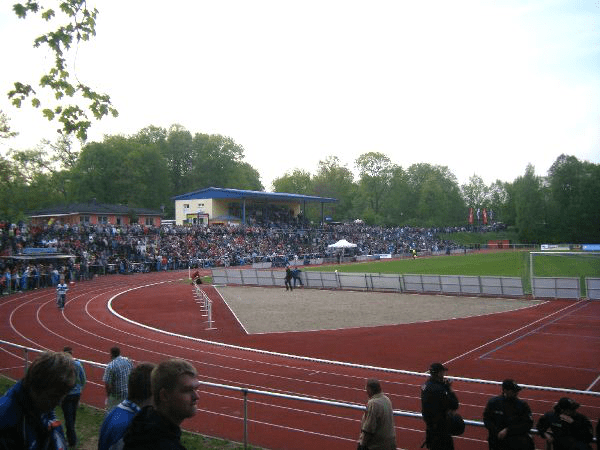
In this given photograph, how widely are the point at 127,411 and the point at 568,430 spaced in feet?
14.5

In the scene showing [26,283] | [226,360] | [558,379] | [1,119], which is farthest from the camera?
[26,283]

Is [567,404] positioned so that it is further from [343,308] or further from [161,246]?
[161,246]

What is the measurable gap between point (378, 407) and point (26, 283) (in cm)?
3342

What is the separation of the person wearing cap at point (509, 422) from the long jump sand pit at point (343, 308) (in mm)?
14411

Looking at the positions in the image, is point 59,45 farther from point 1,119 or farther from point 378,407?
point 1,119

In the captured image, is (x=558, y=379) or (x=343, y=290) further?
(x=343, y=290)

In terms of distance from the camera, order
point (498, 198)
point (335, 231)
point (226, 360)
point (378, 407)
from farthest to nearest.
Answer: point (498, 198) < point (335, 231) < point (226, 360) < point (378, 407)

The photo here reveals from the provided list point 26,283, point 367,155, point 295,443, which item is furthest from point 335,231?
point 295,443

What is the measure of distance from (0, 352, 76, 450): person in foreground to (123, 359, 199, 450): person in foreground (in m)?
0.57

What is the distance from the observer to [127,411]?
4000mm

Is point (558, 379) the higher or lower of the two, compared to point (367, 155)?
lower

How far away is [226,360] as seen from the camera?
49.7 ft

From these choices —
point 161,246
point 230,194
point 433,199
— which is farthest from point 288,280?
point 433,199

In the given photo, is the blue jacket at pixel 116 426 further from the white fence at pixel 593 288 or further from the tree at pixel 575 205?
the tree at pixel 575 205
